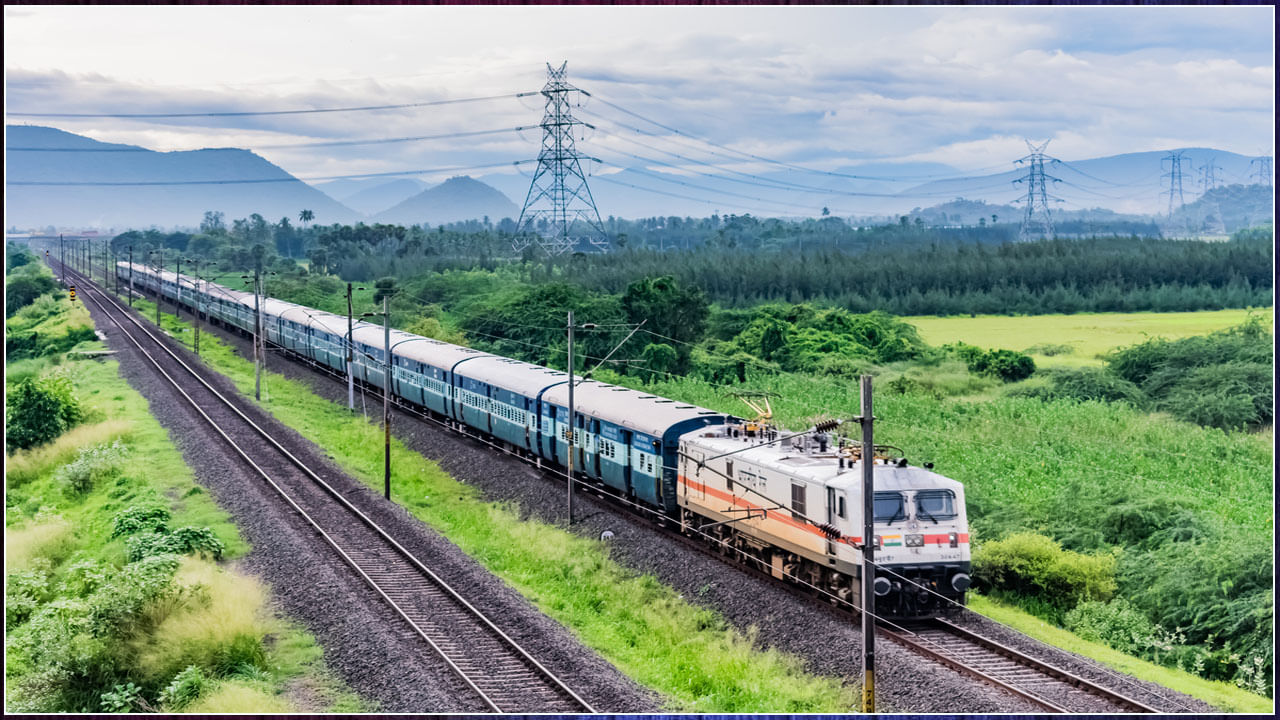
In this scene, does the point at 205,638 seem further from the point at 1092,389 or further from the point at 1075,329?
the point at 1075,329

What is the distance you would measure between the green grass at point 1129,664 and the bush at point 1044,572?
79 centimetres

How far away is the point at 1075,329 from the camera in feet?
269

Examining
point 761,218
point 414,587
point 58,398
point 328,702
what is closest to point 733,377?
point 58,398

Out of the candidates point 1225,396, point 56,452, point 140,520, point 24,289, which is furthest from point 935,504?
point 24,289

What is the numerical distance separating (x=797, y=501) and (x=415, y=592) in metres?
9.78

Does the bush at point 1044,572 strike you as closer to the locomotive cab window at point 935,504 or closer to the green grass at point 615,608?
the locomotive cab window at point 935,504

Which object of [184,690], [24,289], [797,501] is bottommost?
[184,690]

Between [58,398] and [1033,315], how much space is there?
6881 centimetres

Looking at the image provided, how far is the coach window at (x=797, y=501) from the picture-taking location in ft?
87.9

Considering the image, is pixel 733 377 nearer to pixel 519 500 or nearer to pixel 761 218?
pixel 519 500

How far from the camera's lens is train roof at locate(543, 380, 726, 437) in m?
34.1

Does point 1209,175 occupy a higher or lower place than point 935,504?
higher

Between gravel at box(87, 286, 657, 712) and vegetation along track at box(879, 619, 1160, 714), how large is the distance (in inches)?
226

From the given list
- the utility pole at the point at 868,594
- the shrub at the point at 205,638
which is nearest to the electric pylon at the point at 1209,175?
the utility pole at the point at 868,594
